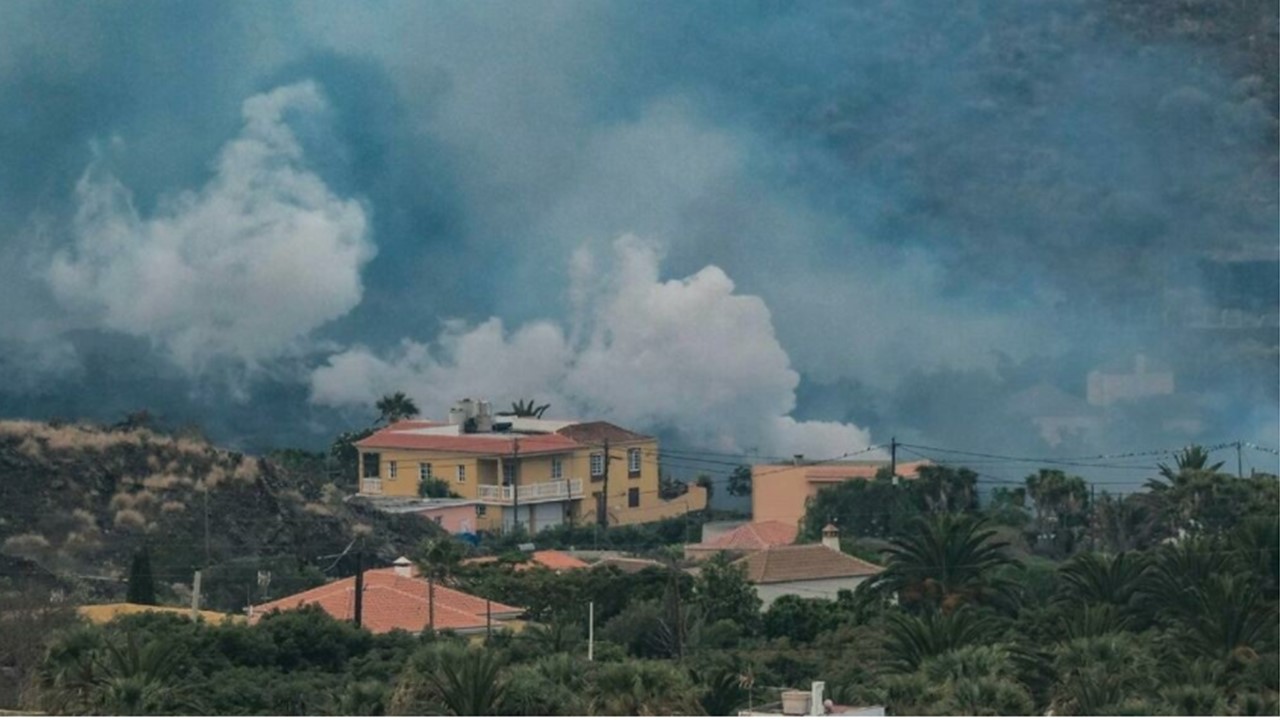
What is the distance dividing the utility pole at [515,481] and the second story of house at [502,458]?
0.04 ft

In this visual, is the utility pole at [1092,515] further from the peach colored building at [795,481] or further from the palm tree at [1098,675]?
the palm tree at [1098,675]

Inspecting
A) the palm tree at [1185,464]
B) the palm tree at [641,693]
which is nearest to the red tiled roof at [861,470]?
the palm tree at [1185,464]

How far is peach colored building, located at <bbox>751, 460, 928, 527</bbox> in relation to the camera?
95.8ft

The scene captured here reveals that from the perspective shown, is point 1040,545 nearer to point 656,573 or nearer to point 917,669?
point 656,573

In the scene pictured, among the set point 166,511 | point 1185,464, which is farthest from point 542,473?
point 1185,464

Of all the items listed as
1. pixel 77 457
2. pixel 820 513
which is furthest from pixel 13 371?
pixel 820 513

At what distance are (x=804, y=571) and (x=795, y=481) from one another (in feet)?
12.1

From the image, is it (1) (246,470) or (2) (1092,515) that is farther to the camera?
(2) (1092,515)

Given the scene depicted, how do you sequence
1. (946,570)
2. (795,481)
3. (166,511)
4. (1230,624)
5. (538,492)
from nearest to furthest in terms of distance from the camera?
(1230,624), (946,570), (166,511), (538,492), (795,481)

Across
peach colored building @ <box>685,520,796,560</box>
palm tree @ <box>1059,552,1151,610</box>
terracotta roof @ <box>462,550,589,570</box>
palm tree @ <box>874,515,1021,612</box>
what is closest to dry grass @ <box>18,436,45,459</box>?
terracotta roof @ <box>462,550,589,570</box>

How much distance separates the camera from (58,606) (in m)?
21.5

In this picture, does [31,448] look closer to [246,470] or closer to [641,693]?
[246,470]

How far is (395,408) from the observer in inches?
1126

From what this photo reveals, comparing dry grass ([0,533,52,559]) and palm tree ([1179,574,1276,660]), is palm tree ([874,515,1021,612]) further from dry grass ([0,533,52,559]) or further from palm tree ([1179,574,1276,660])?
dry grass ([0,533,52,559])
